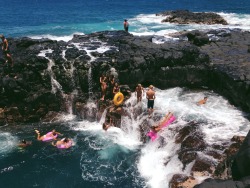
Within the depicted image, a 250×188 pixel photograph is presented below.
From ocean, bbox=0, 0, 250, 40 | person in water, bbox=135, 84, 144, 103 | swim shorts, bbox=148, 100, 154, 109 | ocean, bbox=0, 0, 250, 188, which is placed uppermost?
ocean, bbox=0, 0, 250, 40

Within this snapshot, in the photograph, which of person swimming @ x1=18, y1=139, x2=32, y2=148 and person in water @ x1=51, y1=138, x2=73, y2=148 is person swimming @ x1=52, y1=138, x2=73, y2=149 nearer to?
person in water @ x1=51, y1=138, x2=73, y2=148

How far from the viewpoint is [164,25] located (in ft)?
180

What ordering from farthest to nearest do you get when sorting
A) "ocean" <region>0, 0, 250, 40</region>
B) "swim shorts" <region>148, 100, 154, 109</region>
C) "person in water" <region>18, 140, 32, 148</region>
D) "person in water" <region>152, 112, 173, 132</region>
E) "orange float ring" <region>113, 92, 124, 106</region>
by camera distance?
"ocean" <region>0, 0, 250, 40</region> → "orange float ring" <region>113, 92, 124, 106</region> → "swim shorts" <region>148, 100, 154, 109</region> → "person in water" <region>18, 140, 32, 148</region> → "person in water" <region>152, 112, 173, 132</region>

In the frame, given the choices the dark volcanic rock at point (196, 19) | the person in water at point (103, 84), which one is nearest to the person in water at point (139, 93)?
the person in water at point (103, 84)

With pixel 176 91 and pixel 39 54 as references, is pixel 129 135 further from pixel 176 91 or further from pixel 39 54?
pixel 39 54

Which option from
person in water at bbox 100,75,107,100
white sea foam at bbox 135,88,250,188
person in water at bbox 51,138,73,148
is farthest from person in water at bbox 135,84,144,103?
person in water at bbox 51,138,73,148

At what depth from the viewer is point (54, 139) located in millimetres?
19406

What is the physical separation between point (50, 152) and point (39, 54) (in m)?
8.81

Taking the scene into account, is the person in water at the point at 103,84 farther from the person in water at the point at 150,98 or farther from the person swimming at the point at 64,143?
the person swimming at the point at 64,143

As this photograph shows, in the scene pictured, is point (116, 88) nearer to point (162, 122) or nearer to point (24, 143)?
point (162, 122)

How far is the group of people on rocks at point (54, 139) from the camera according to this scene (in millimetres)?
18578

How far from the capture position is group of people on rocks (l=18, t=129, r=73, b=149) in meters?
18.6

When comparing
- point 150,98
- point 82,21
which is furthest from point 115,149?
point 82,21

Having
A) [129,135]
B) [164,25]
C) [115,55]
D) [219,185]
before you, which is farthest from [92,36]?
[164,25]
